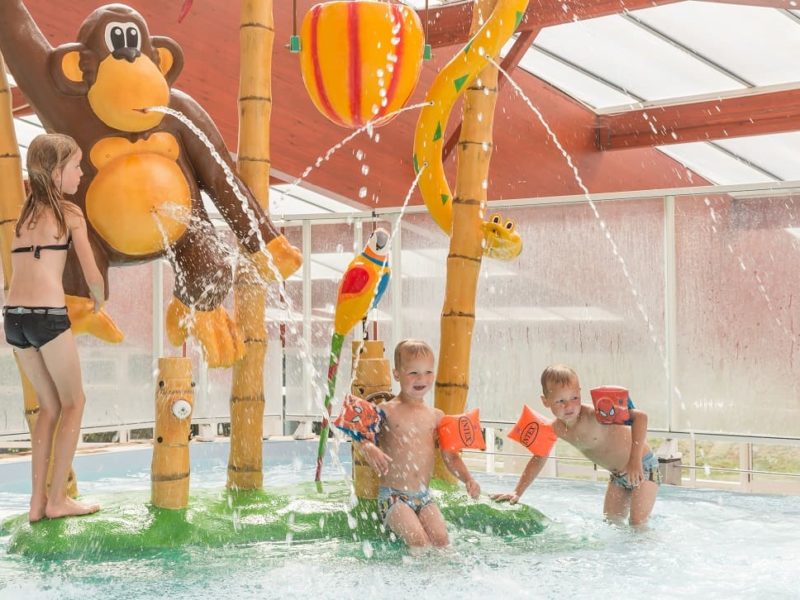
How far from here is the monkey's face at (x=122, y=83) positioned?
9.77ft

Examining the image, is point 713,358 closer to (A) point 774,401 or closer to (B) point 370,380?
(A) point 774,401

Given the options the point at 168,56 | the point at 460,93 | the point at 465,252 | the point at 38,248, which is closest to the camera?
the point at 38,248

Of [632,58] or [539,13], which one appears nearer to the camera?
[539,13]

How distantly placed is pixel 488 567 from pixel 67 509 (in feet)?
4.13

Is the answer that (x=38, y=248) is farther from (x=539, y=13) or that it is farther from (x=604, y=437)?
(x=539, y=13)

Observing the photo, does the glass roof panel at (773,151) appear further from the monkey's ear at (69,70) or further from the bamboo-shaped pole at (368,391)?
the monkey's ear at (69,70)

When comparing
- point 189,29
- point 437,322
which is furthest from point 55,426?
point 189,29

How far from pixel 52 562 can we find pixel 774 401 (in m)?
3.37

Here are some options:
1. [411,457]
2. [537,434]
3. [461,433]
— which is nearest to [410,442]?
[411,457]

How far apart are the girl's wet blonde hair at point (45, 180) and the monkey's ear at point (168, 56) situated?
580mm

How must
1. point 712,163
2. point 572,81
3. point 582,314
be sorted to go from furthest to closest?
point 712,163 < point 572,81 < point 582,314

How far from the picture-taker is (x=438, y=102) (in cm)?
345

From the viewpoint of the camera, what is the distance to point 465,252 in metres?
3.59

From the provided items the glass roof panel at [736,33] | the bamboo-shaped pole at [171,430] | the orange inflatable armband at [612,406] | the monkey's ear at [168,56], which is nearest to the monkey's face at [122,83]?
the monkey's ear at [168,56]
